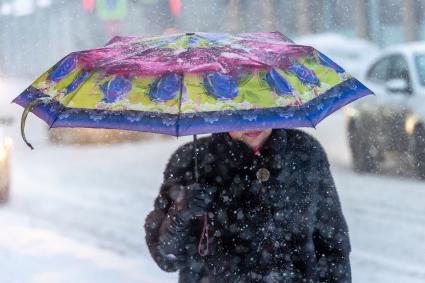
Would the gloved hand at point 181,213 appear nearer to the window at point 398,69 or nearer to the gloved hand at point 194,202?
the gloved hand at point 194,202

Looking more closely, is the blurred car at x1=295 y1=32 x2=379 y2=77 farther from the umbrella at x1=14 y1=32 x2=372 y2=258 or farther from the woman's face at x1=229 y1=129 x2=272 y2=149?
the umbrella at x1=14 y1=32 x2=372 y2=258

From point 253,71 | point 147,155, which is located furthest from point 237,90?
point 147,155

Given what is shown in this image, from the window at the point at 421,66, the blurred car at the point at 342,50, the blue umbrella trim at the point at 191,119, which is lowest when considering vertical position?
the blurred car at the point at 342,50

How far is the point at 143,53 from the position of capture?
269 centimetres

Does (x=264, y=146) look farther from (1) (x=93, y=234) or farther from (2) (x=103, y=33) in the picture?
(2) (x=103, y=33)

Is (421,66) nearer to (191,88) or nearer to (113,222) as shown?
(113,222)

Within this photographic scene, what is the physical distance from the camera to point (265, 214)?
2.82m

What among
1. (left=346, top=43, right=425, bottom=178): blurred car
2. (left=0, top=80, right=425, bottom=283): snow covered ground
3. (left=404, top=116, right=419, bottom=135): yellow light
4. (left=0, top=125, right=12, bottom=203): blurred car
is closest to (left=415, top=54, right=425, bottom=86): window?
(left=346, top=43, right=425, bottom=178): blurred car

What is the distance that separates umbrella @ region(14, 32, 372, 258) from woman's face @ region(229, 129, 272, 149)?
0.28 m

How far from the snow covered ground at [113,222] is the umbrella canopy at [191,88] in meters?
3.40

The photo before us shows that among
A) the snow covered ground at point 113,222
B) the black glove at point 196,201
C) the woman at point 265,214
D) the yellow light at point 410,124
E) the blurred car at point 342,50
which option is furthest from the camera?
the blurred car at point 342,50

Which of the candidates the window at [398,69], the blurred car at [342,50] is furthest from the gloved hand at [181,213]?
the blurred car at [342,50]

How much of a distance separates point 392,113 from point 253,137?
8.07 metres

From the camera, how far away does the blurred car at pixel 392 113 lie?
404 inches
